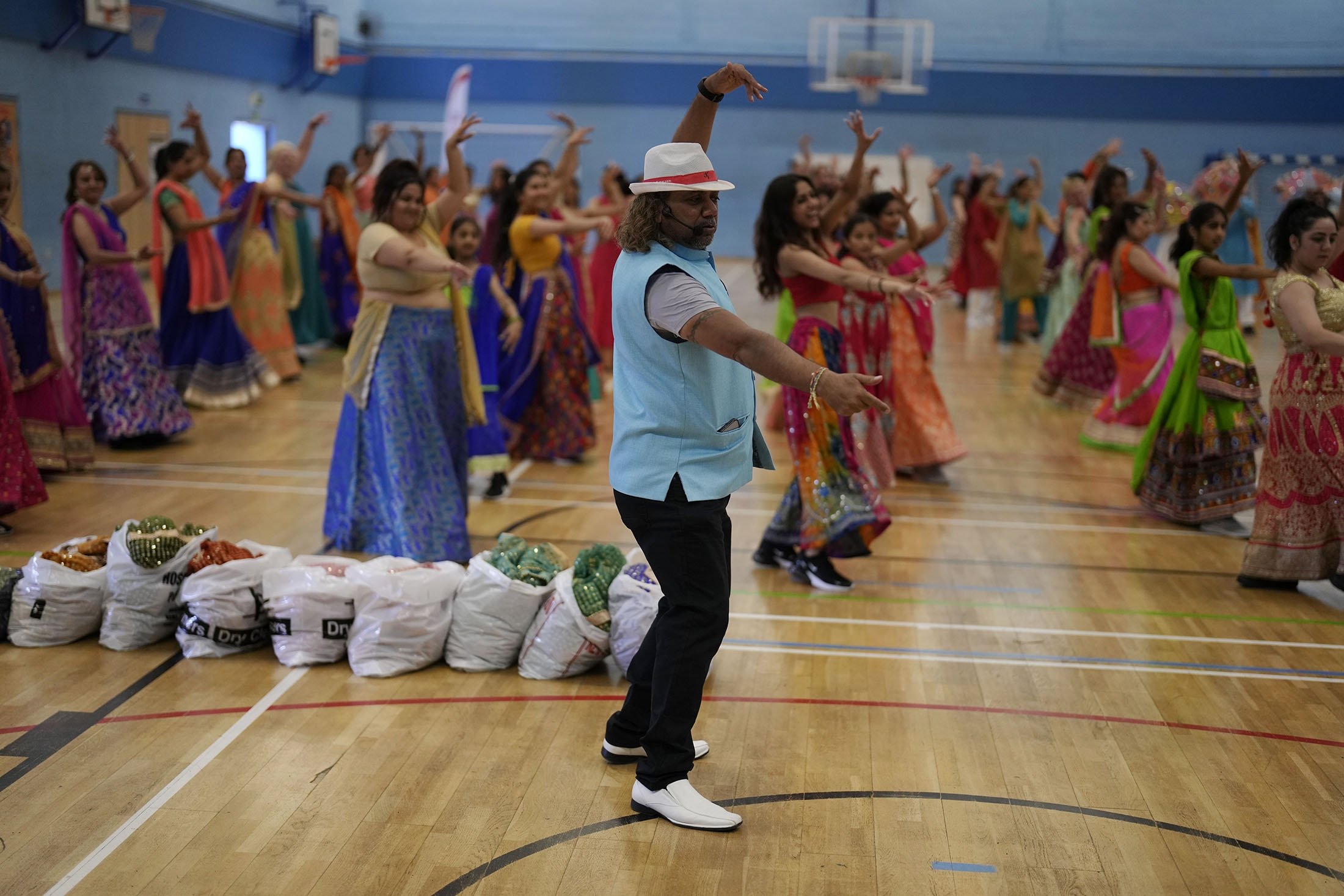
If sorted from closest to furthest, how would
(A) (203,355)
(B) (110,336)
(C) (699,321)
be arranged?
(C) (699,321), (B) (110,336), (A) (203,355)

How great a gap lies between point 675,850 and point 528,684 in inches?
42.4

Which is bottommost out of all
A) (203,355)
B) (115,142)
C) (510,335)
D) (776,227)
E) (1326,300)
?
(203,355)

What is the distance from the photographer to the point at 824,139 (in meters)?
20.3

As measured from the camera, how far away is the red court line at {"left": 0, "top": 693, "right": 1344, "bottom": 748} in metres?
3.52

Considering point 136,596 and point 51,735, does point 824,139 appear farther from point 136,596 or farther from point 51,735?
point 51,735

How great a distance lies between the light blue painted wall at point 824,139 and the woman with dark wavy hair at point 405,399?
1511cm

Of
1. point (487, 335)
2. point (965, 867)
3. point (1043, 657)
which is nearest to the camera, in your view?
point (965, 867)

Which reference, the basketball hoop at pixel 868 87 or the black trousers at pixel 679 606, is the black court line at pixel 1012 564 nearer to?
the black trousers at pixel 679 606

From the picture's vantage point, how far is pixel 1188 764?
3.32 metres

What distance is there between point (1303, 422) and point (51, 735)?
4304 mm

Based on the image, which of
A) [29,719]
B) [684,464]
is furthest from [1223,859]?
[29,719]

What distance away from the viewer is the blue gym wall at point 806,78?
1861 cm

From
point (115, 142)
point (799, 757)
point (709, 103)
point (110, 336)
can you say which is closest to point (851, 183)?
point (709, 103)

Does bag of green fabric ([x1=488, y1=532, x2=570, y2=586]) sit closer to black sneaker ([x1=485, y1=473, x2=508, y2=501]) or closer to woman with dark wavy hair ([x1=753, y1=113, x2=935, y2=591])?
woman with dark wavy hair ([x1=753, y1=113, x2=935, y2=591])
